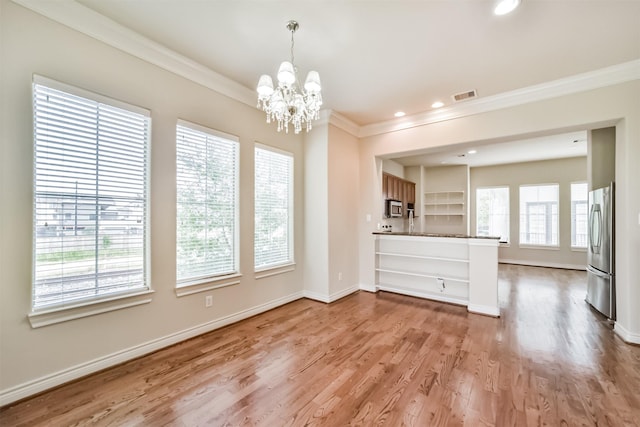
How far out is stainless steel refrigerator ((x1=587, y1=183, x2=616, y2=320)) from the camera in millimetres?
3352

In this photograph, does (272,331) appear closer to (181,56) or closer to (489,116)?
(181,56)

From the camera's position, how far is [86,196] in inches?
89.8

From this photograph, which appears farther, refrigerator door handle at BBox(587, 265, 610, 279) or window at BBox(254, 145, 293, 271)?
window at BBox(254, 145, 293, 271)

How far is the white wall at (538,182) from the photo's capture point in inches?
275

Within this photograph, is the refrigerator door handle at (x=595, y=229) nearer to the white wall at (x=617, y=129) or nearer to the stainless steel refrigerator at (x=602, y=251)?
the stainless steel refrigerator at (x=602, y=251)

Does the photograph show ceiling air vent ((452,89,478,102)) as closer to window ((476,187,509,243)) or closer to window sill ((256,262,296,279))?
window sill ((256,262,296,279))

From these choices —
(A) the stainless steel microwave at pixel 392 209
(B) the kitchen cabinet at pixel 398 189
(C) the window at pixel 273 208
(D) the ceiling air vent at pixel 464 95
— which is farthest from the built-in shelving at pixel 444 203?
(C) the window at pixel 273 208

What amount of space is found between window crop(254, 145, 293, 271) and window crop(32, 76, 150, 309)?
143cm

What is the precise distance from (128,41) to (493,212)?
896 centimetres

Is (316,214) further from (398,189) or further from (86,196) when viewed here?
(398,189)

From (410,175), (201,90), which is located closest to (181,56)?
(201,90)

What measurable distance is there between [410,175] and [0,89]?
7.74 metres

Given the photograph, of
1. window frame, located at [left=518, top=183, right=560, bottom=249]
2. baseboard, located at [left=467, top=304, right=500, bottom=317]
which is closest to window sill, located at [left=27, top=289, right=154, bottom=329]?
baseboard, located at [left=467, top=304, right=500, bottom=317]

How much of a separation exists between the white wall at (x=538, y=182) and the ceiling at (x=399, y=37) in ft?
17.4
